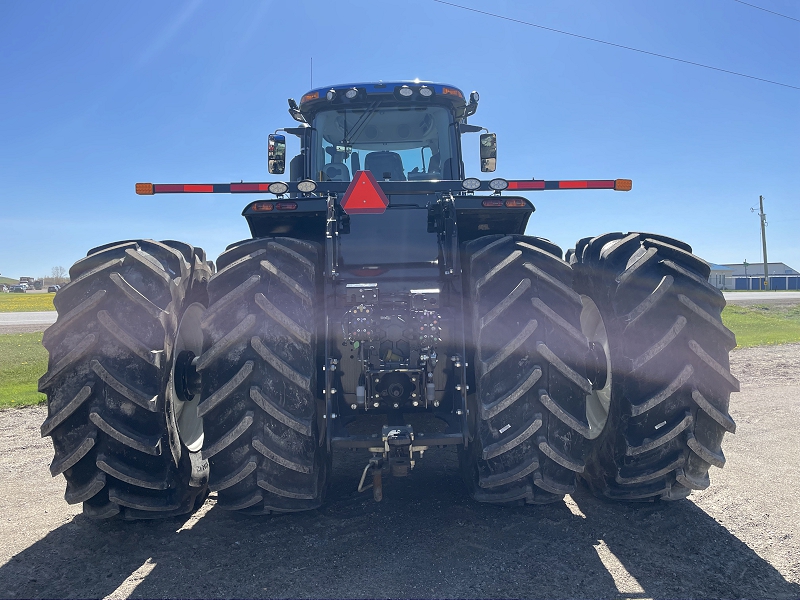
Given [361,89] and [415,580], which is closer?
[415,580]

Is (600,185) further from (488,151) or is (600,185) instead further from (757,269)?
(757,269)

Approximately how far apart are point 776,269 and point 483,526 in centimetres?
11975

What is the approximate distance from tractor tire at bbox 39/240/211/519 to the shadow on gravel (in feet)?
1.15

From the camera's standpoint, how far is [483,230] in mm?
4273

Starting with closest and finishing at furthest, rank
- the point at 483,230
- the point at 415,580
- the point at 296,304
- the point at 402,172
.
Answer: the point at 415,580 → the point at 296,304 → the point at 483,230 → the point at 402,172

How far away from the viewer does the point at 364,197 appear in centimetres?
384

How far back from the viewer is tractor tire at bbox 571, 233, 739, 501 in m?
3.40

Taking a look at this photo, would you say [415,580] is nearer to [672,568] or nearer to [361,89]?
[672,568]

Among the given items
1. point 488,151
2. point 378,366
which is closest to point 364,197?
point 378,366

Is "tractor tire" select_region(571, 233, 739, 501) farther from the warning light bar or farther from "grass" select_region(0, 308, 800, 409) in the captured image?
"grass" select_region(0, 308, 800, 409)

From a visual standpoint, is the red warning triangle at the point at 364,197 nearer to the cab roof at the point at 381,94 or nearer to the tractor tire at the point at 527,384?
the tractor tire at the point at 527,384

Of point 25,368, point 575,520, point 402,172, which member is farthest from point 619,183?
point 25,368

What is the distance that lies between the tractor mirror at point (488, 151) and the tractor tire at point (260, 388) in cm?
355

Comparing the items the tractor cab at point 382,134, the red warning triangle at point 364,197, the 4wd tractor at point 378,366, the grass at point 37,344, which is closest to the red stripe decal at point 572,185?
the 4wd tractor at point 378,366
